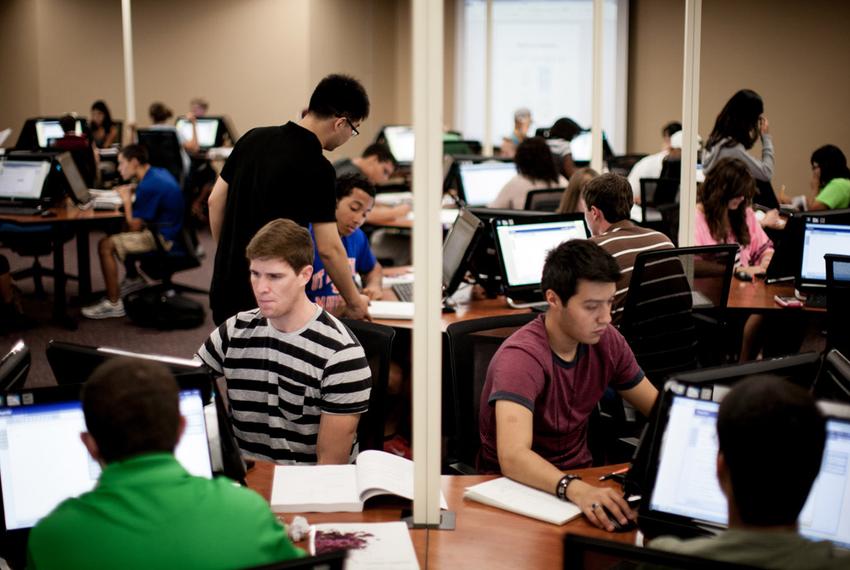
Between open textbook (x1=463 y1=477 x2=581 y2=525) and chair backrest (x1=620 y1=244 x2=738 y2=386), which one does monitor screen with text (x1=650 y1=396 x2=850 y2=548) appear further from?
chair backrest (x1=620 y1=244 x2=738 y2=386)

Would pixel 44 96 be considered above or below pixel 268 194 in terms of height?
above

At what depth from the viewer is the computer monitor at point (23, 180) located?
7.39 metres

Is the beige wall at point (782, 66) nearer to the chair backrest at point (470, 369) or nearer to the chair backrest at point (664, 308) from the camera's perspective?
the chair backrest at point (664, 308)

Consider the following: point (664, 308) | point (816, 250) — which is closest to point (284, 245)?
point (664, 308)

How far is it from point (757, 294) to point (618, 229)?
3.47 feet

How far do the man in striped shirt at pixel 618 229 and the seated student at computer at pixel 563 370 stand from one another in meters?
1.18

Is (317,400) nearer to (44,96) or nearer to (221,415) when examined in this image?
(221,415)

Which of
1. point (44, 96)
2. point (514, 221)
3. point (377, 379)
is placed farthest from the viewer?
point (44, 96)

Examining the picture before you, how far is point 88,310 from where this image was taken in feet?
24.6

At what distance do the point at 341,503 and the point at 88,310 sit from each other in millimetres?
5722

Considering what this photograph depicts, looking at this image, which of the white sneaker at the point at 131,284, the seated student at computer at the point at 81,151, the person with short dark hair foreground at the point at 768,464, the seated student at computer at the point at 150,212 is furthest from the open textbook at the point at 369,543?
the seated student at computer at the point at 81,151

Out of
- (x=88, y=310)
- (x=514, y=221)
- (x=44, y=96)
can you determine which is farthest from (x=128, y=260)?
(x=44, y=96)

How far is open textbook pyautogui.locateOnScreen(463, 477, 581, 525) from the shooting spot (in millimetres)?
2250

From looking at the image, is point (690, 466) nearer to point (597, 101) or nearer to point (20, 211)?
point (597, 101)
